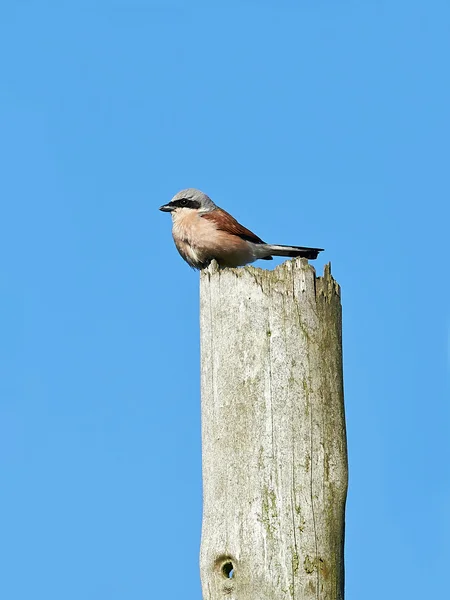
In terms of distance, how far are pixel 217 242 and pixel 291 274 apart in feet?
12.3

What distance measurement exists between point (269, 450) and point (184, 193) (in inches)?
198

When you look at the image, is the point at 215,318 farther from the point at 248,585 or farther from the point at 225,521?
the point at 248,585

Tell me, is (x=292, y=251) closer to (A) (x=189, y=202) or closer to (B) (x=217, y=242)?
(B) (x=217, y=242)

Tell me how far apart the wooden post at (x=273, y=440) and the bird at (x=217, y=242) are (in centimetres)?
355

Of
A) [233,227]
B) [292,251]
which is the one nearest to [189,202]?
[233,227]

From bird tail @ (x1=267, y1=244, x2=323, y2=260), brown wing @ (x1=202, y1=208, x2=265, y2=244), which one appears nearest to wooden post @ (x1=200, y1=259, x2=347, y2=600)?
bird tail @ (x1=267, y1=244, x2=323, y2=260)

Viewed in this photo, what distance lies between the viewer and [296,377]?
154 inches

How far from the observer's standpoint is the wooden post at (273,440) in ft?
12.3

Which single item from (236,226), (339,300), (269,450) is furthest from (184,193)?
(269,450)

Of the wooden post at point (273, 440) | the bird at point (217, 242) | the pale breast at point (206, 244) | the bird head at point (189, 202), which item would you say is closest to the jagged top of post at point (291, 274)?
the wooden post at point (273, 440)

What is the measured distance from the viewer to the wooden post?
12.3 ft

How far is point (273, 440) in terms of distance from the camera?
383 cm

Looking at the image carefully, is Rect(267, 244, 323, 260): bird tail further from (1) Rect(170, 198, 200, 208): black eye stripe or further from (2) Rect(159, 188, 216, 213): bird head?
(1) Rect(170, 198, 200, 208): black eye stripe

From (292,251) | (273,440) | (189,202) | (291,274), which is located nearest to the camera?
(273,440)
